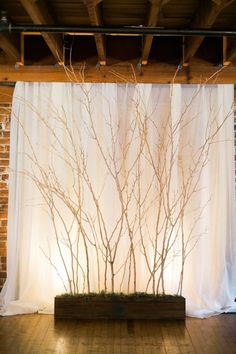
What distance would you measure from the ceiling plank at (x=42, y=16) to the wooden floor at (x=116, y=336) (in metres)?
2.52

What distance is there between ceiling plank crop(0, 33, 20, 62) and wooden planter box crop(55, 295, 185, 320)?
2381 mm

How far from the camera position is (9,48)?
488cm

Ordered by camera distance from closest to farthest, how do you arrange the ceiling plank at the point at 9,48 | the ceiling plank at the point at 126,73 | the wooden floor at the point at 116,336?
the wooden floor at the point at 116,336 → the ceiling plank at the point at 9,48 → the ceiling plank at the point at 126,73

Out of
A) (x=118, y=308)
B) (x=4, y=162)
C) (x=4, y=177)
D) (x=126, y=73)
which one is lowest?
(x=118, y=308)

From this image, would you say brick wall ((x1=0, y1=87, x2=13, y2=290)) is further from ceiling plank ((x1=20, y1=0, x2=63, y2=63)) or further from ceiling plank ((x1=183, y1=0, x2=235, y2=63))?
ceiling plank ((x1=183, y1=0, x2=235, y2=63))

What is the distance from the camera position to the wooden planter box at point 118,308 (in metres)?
5.04

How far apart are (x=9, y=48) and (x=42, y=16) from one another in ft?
2.85

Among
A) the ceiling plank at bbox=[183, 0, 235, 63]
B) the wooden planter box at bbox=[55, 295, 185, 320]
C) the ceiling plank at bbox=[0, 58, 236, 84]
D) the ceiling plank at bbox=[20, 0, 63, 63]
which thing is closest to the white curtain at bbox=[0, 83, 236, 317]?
the ceiling plank at bbox=[0, 58, 236, 84]

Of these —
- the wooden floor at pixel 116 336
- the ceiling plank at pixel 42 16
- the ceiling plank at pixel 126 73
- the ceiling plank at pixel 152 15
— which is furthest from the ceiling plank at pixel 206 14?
the wooden floor at pixel 116 336

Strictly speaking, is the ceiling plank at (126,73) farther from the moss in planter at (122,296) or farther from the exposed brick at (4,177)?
the moss in planter at (122,296)

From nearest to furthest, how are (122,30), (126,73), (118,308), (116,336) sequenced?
1. (122,30)
2. (116,336)
3. (118,308)
4. (126,73)

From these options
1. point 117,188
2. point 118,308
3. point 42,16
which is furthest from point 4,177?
point 42,16

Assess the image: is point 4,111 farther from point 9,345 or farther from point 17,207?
point 9,345

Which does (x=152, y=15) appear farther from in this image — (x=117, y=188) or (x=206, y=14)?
(x=117, y=188)
